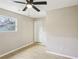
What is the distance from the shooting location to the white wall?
3.51 m

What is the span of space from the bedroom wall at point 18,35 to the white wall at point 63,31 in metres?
1.94

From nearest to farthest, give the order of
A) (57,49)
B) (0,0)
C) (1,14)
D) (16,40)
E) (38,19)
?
(0,0) → (1,14) → (57,49) → (16,40) → (38,19)

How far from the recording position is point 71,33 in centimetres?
358

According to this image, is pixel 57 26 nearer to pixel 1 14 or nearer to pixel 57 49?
pixel 57 49

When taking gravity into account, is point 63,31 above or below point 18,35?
above

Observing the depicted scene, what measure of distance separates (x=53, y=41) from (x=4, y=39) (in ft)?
8.17

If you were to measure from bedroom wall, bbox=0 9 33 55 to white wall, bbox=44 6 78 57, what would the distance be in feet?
6.37

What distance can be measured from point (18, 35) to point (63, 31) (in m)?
2.71

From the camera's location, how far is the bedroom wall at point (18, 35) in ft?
12.7

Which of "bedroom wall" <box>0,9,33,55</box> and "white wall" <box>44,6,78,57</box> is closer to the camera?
"white wall" <box>44,6,78,57</box>

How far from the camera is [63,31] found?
3832 mm

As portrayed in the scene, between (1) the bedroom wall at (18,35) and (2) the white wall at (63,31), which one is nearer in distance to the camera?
(2) the white wall at (63,31)

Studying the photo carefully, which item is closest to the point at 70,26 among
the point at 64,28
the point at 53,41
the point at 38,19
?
the point at 64,28

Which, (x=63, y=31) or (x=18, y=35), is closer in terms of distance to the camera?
(x=63, y=31)
